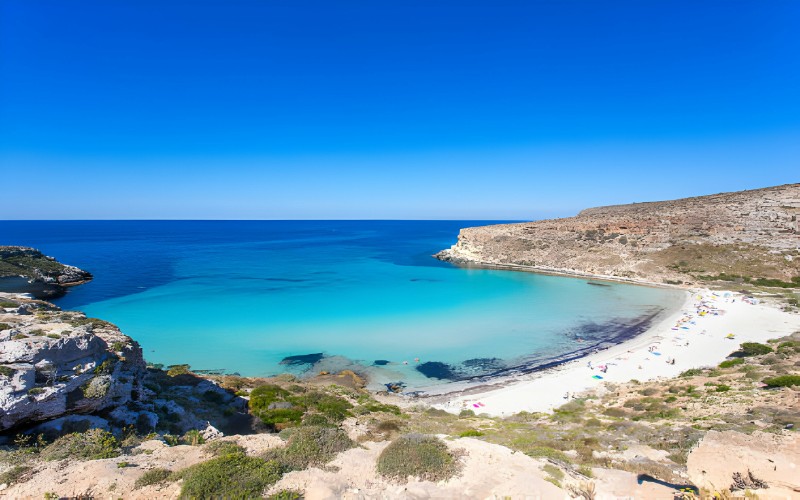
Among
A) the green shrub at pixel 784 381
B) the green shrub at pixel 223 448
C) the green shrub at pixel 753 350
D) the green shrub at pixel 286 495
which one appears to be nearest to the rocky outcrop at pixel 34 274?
the green shrub at pixel 223 448

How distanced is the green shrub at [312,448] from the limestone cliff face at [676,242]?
191ft

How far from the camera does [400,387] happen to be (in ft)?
70.6

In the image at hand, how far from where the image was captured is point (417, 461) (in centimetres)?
841

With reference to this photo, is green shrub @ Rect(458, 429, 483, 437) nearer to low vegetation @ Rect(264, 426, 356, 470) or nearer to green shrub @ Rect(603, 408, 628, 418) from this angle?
low vegetation @ Rect(264, 426, 356, 470)

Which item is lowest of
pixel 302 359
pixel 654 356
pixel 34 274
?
pixel 302 359

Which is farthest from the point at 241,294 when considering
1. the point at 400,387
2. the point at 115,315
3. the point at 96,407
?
the point at 96,407

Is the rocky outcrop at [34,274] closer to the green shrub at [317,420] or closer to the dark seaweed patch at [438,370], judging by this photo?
the dark seaweed patch at [438,370]

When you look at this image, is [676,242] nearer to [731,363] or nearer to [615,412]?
[731,363]

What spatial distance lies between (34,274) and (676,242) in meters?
99.2

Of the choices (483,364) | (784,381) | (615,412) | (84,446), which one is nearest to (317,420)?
(84,446)

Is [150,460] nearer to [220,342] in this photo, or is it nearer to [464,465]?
[464,465]

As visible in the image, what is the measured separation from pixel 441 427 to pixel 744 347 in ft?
75.8

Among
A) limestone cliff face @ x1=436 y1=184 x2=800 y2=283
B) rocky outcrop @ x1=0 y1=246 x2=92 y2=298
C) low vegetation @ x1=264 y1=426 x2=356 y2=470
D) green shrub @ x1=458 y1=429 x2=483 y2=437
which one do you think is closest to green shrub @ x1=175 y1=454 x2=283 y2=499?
low vegetation @ x1=264 y1=426 x2=356 y2=470

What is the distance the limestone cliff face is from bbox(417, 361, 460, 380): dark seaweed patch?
45.2m
